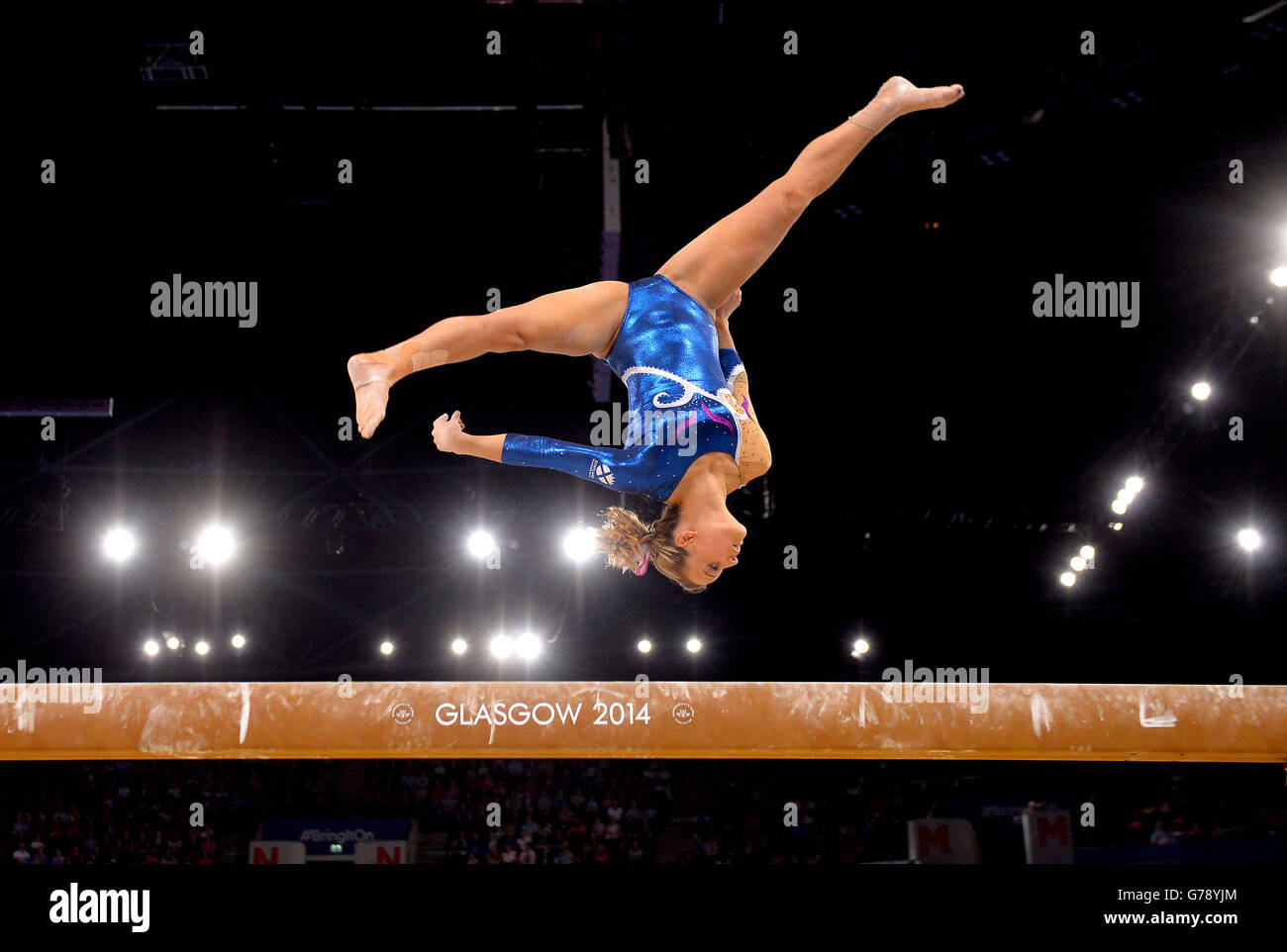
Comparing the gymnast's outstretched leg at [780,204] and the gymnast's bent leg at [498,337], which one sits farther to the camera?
the gymnast's outstretched leg at [780,204]

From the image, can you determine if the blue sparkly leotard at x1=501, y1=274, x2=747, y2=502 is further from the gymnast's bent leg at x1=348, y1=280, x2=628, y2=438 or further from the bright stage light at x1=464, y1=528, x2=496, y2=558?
the bright stage light at x1=464, y1=528, x2=496, y2=558

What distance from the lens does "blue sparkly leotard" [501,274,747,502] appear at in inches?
144

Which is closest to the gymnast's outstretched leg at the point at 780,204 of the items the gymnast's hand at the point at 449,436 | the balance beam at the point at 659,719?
the gymnast's hand at the point at 449,436

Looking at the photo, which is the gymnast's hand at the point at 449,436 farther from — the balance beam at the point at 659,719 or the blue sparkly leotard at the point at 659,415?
the balance beam at the point at 659,719

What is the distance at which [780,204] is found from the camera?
154 inches

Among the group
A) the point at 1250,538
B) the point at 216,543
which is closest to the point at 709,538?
the point at 216,543

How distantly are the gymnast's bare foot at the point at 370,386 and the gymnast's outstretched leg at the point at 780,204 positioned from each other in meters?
1.32

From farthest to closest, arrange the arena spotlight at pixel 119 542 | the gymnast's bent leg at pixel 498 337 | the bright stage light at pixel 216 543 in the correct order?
the arena spotlight at pixel 119 542 → the bright stage light at pixel 216 543 → the gymnast's bent leg at pixel 498 337

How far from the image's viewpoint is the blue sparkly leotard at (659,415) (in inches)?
144

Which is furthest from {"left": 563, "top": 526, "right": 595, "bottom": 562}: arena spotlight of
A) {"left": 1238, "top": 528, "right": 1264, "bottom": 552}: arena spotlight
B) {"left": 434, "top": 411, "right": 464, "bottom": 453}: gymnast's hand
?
{"left": 434, "top": 411, "right": 464, "bottom": 453}: gymnast's hand

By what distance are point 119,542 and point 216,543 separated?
1235 mm

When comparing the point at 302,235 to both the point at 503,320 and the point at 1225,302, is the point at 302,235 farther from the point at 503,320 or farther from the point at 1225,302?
the point at 1225,302

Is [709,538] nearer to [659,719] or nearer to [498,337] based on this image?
[659,719]
